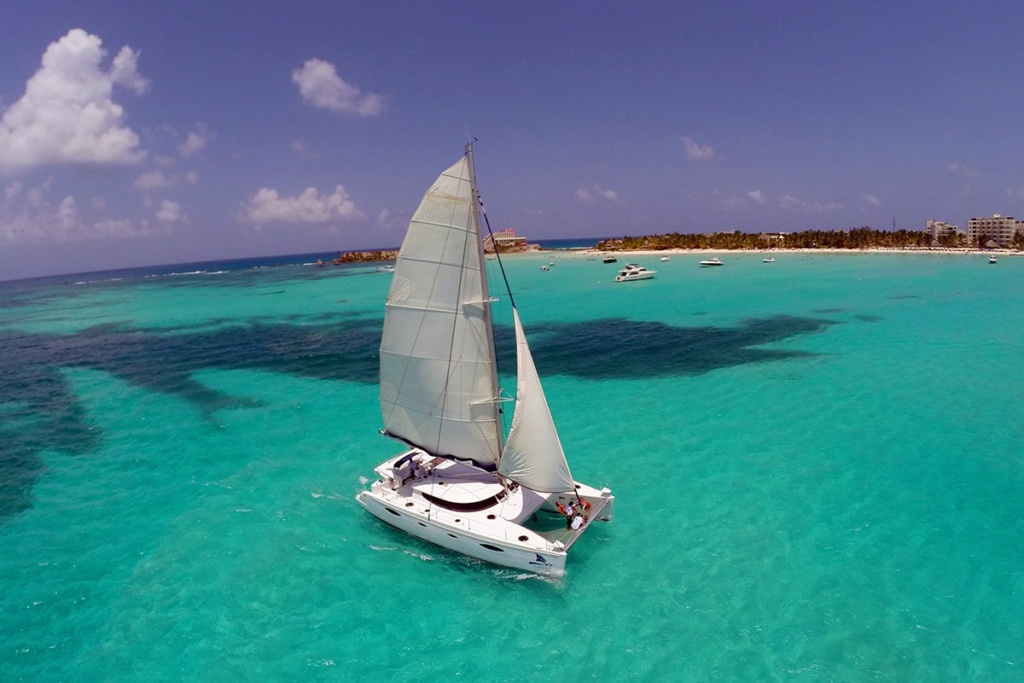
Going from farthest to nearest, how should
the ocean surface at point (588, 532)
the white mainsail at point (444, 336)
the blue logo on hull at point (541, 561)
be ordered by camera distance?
the white mainsail at point (444, 336) < the blue logo on hull at point (541, 561) < the ocean surface at point (588, 532)

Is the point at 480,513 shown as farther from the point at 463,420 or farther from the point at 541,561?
the point at 463,420

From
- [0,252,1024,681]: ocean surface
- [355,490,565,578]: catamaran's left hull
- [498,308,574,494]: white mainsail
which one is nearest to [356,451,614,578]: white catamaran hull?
[355,490,565,578]: catamaran's left hull

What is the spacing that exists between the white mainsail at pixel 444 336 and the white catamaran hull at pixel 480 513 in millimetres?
1269

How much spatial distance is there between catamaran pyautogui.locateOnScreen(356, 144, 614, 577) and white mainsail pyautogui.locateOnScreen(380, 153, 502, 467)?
0.04m

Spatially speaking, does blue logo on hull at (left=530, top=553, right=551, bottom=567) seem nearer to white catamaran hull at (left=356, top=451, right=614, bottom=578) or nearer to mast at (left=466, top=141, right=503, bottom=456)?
white catamaran hull at (left=356, top=451, right=614, bottom=578)

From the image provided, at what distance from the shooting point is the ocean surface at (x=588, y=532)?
1677cm

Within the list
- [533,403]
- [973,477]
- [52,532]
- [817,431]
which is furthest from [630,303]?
[52,532]

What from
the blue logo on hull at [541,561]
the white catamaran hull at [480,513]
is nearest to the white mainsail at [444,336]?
the white catamaran hull at [480,513]

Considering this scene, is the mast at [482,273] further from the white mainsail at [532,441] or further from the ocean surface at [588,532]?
the ocean surface at [588,532]

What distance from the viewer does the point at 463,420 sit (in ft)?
72.4

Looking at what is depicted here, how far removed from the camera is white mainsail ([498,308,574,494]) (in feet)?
65.0

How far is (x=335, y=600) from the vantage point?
1936 cm

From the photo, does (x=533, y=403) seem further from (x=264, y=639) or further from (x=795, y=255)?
(x=795, y=255)

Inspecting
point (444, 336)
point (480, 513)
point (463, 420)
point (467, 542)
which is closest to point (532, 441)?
point (463, 420)
